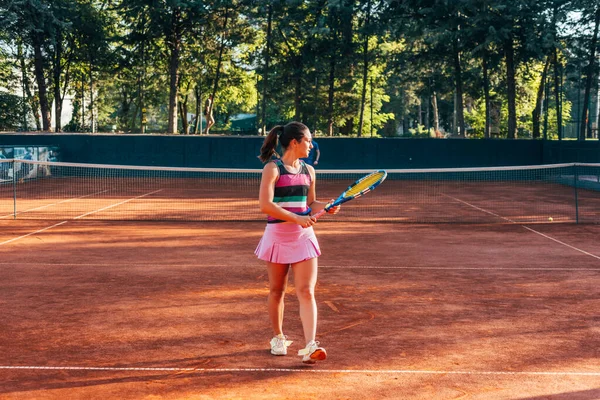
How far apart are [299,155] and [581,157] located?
29.9 meters

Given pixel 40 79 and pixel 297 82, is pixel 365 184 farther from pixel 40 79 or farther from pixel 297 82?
pixel 40 79

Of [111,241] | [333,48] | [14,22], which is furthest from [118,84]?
[111,241]

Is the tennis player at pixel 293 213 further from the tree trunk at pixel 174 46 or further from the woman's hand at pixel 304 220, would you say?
the tree trunk at pixel 174 46

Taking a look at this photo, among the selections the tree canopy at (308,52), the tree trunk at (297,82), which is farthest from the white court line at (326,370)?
the tree trunk at (297,82)

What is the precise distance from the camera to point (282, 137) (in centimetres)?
615

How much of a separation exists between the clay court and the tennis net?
3.64 m

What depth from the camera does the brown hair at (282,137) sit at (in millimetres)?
6080

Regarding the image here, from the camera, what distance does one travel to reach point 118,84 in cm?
5447

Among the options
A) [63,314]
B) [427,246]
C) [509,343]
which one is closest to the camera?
[509,343]

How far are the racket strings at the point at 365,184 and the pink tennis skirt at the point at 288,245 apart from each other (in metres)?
0.44

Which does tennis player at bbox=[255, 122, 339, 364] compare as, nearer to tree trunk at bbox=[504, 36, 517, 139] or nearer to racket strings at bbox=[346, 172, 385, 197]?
racket strings at bbox=[346, 172, 385, 197]

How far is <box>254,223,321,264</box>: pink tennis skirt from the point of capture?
6145 mm

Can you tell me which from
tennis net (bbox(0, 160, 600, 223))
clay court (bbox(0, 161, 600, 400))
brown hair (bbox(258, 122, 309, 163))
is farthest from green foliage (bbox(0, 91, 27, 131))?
brown hair (bbox(258, 122, 309, 163))

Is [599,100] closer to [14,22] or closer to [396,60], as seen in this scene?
[396,60]
